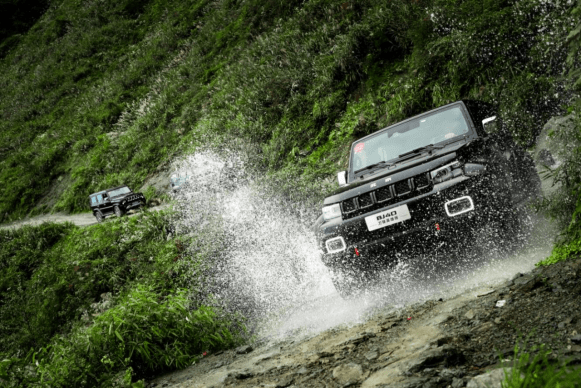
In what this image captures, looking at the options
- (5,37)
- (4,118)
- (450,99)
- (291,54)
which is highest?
(5,37)

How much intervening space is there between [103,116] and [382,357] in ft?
81.6

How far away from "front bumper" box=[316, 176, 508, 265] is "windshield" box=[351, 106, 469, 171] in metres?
1.21

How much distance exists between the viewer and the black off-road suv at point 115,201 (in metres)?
17.6

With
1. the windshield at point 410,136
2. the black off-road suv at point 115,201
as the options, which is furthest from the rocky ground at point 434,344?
the black off-road suv at point 115,201

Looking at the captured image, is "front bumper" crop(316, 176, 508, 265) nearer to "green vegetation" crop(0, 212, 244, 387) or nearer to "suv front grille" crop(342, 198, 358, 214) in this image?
"suv front grille" crop(342, 198, 358, 214)

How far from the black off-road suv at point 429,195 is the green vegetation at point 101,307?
1.99 meters

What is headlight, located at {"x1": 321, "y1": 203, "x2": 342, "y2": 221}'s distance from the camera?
16.3 ft

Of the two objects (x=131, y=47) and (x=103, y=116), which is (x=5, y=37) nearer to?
(x=131, y=47)

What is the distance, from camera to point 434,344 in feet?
9.83

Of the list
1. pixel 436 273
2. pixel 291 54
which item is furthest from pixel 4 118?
pixel 436 273

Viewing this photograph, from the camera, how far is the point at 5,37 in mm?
47469

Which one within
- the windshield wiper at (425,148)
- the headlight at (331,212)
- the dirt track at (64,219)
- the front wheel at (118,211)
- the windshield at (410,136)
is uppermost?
the dirt track at (64,219)

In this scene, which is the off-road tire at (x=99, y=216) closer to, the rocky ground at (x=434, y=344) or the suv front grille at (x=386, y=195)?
the rocky ground at (x=434, y=344)

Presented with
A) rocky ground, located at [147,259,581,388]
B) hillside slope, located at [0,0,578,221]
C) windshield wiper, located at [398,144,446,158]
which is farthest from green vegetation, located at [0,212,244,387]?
hillside slope, located at [0,0,578,221]
